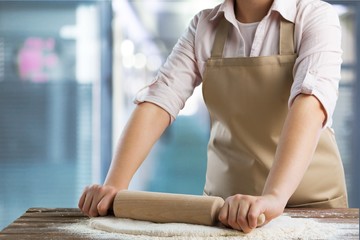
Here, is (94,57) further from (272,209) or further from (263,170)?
(272,209)

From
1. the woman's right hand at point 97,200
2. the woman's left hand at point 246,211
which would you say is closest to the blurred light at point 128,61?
the woman's right hand at point 97,200

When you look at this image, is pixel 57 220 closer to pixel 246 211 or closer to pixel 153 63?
pixel 246 211

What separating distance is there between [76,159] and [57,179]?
16cm

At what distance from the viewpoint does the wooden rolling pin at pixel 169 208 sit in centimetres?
119

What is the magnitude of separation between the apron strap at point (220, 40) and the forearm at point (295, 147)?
315 mm

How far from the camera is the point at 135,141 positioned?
5.05 ft

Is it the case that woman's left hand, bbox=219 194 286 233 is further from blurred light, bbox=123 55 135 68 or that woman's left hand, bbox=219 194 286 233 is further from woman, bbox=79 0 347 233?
blurred light, bbox=123 55 135 68

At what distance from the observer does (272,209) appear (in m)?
1.19

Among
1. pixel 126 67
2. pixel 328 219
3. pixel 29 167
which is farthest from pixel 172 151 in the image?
pixel 328 219

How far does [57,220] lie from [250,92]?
58 centimetres

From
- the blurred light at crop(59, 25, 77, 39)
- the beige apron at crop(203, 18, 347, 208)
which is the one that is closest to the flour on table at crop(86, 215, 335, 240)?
the beige apron at crop(203, 18, 347, 208)

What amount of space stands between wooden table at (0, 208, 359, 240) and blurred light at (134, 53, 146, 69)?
2251 mm

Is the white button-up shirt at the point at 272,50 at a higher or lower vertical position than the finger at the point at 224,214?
higher

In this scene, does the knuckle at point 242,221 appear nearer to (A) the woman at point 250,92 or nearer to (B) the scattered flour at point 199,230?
(B) the scattered flour at point 199,230
